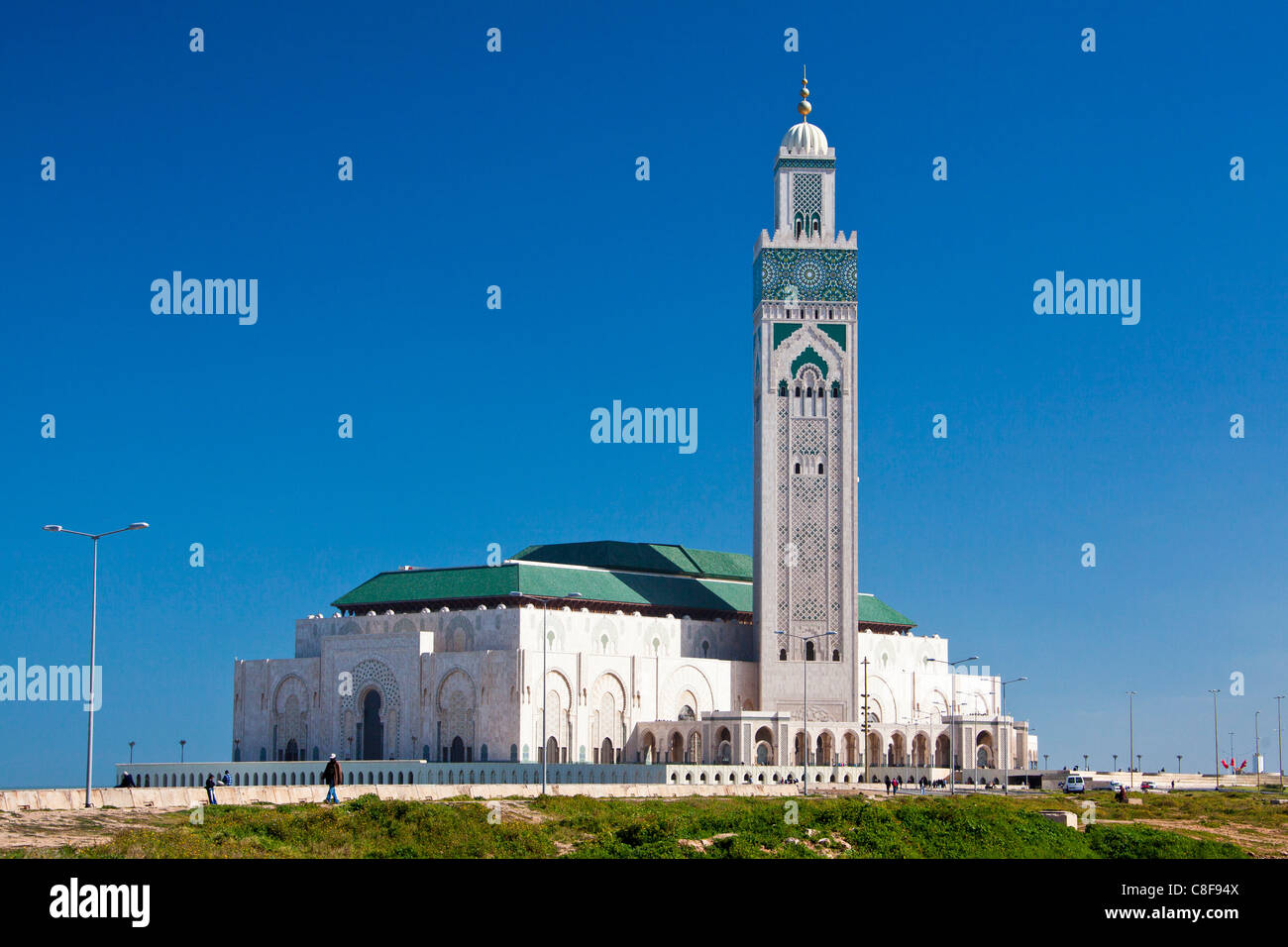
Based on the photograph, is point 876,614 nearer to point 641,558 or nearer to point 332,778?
point 641,558

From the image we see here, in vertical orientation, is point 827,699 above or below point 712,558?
below

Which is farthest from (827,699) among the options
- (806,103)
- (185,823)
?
(185,823)

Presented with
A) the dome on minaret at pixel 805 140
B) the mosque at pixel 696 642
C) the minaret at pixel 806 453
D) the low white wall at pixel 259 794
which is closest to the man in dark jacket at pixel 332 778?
the low white wall at pixel 259 794

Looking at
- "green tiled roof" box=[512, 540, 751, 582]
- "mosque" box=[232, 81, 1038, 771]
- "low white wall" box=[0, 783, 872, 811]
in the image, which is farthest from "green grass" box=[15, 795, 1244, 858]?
"green tiled roof" box=[512, 540, 751, 582]

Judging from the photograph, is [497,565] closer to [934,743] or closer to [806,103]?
[934,743]

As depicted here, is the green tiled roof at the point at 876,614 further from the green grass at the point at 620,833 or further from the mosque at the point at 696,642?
the green grass at the point at 620,833

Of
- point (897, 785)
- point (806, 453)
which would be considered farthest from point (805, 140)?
point (897, 785)
